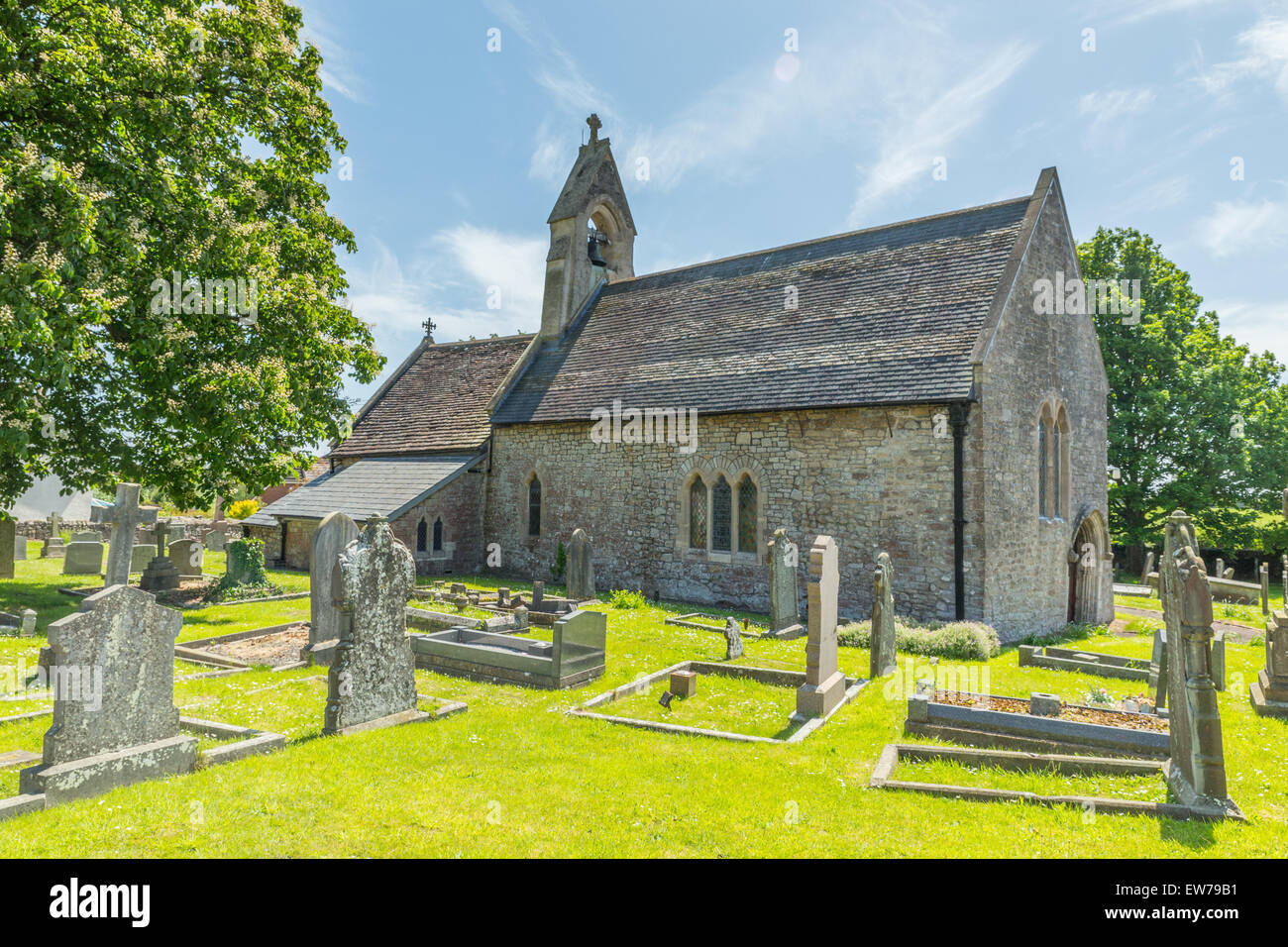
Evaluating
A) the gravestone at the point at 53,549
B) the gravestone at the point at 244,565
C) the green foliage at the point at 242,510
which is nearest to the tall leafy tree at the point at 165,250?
the gravestone at the point at 244,565

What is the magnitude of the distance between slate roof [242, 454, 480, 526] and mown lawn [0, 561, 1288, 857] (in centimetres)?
1214

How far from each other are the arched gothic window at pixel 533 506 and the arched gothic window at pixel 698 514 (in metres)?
5.49

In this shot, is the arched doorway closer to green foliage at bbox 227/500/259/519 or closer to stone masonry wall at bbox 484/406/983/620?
stone masonry wall at bbox 484/406/983/620

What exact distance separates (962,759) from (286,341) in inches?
524

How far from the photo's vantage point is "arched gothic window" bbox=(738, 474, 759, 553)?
16.8 m

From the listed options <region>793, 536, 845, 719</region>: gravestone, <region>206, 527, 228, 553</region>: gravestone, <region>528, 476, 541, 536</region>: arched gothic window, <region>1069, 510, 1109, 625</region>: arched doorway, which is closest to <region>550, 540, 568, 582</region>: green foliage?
<region>528, 476, 541, 536</region>: arched gothic window

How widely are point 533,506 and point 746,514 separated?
728 centimetres

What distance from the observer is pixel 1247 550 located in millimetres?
29250

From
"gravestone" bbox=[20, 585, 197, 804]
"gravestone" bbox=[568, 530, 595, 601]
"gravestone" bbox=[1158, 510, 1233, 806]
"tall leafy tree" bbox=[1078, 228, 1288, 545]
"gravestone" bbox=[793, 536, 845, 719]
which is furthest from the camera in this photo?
"tall leafy tree" bbox=[1078, 228, 1288, 545]

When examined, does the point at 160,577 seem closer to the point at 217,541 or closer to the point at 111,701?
the point at 111,701

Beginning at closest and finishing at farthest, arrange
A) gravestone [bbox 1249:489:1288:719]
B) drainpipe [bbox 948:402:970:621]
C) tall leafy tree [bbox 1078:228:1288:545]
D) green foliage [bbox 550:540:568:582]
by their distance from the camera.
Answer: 1. gravestone [bbox 1249:489:1288:719]
2. drainpipe [bbox 948:402:970:621]
3. green foliage [bbox 550:540:568:582]
4. tall leafy tree [bbox 1078:228:1288:545]

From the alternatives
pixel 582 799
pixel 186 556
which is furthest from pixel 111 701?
pixel 186 556

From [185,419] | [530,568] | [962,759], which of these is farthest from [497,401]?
[962,759]

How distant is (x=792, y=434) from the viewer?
634 inches
